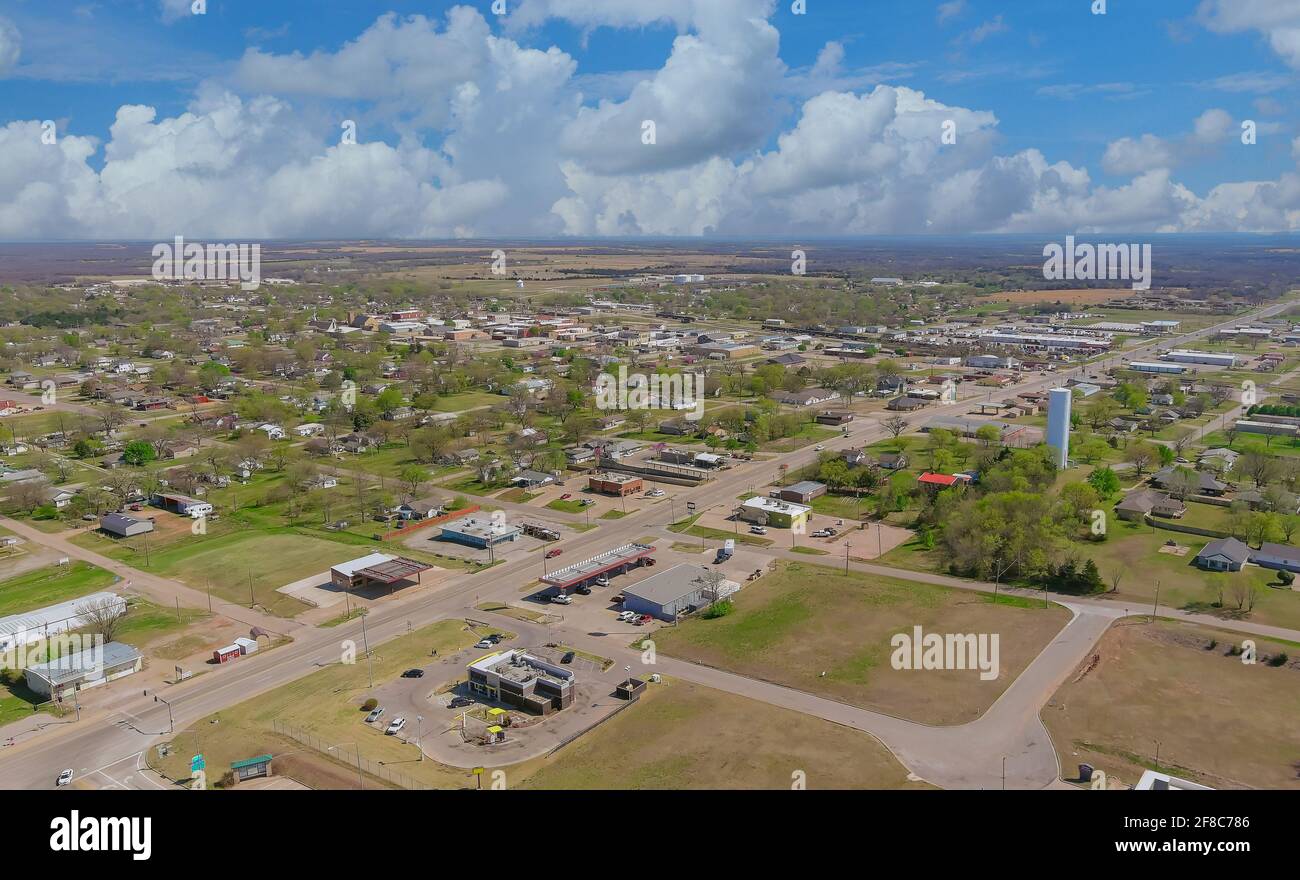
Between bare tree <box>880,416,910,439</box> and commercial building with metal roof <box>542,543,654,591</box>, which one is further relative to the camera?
bare tree <box>880,416,910,439</box>

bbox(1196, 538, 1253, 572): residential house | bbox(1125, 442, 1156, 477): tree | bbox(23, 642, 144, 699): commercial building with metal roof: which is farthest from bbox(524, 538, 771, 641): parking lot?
bbox(1125, 442, 1156, 477): tree

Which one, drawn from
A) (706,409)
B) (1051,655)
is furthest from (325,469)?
(1051,655)

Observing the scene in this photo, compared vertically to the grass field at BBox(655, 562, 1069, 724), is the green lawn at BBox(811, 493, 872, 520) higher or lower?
higher

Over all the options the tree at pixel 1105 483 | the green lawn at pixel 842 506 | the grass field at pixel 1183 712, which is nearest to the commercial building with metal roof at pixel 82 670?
the grass field at pixel 1183 712

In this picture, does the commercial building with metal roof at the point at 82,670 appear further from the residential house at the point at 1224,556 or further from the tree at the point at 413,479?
the residential house at the point at 1224,556

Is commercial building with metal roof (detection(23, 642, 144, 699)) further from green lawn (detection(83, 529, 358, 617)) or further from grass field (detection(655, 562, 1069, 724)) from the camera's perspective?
grass field (detection(655, 562, 1069, 724))

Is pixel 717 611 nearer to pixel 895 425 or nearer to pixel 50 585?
pixel 50 585
